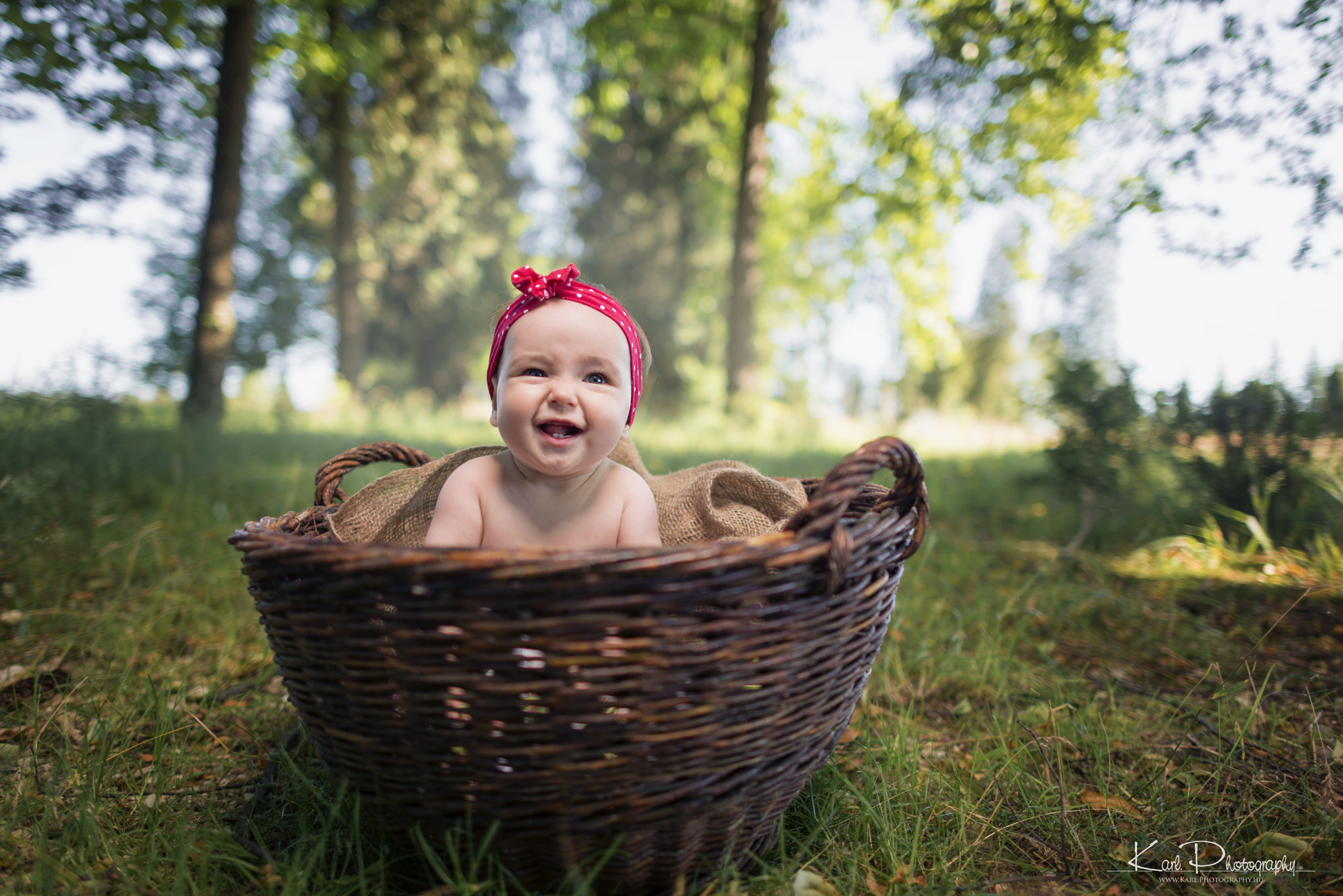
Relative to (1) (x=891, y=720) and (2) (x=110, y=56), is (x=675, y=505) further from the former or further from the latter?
(2) (x=110, y=56)

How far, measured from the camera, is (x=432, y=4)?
970 cm

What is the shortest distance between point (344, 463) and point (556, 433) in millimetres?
726

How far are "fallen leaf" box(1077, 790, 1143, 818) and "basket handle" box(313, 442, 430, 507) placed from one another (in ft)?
6.10

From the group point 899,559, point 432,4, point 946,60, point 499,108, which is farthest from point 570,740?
point 499,108

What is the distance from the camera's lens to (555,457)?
1.44 m

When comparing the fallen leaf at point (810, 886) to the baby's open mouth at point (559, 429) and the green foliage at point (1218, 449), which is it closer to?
the baby's open mouth at point (559, 429)

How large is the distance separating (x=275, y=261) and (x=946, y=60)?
10.2 m

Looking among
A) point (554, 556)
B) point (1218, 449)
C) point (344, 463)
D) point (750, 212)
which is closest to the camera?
point (554, 556)

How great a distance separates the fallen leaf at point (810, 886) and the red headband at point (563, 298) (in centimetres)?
105

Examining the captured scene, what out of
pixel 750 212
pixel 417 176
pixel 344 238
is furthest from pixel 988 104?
pixel 417 176

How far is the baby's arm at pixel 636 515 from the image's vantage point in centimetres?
162

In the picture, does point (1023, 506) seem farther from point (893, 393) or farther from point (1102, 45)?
point (893, 393)

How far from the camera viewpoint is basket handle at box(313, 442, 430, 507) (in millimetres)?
1766

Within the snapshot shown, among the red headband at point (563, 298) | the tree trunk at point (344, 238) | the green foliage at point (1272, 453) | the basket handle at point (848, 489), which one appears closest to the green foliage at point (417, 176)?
the tree trunk at point (344, 238)
